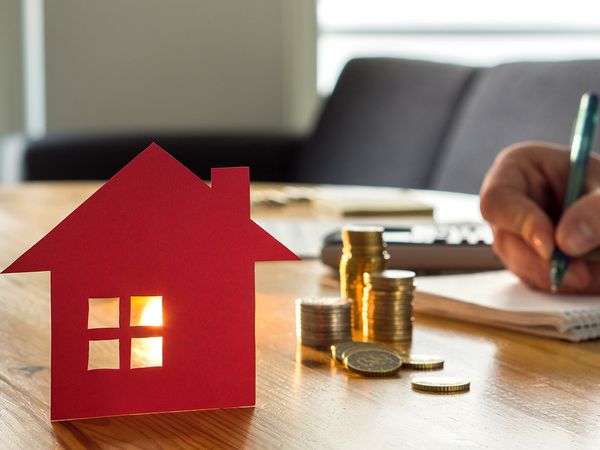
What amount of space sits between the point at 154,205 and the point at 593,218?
435 millimetres

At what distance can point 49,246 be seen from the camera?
0.54 m

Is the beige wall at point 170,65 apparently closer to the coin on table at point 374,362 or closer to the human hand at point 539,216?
the human hand at point 539,216

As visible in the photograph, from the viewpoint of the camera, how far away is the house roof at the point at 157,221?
1.78ft

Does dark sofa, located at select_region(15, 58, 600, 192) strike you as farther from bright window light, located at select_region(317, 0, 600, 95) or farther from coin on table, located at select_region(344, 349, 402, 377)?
coin on table, located at select_region(344, 349, 402, 377)

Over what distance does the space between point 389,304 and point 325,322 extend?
5 centimetres

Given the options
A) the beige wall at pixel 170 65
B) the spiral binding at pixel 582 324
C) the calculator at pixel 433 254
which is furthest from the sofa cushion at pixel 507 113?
the spiral binding at pixel 582 324

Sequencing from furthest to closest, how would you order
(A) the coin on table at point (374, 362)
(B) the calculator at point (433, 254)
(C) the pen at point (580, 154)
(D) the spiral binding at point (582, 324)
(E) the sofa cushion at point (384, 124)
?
(E) the sofa cushion at point (384, 124) → (B) the calculator at point (433, 254) → (C) the pen at point (580, 154) → (D) the spiral binding at point (582, 324) → (A) the coin on table at point (374, 362)

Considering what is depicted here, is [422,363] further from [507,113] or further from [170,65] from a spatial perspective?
[170,65]

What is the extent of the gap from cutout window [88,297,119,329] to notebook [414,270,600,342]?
0.25 meters

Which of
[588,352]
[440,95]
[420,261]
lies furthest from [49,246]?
[440,95]

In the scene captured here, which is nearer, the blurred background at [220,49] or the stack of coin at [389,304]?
the stack of coin at [389,304]

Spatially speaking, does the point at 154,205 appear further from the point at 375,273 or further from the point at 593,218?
the point at 593,218

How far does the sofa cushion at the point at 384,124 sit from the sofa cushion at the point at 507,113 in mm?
68

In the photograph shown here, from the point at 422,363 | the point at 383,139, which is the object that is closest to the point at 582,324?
the point at 422,363
